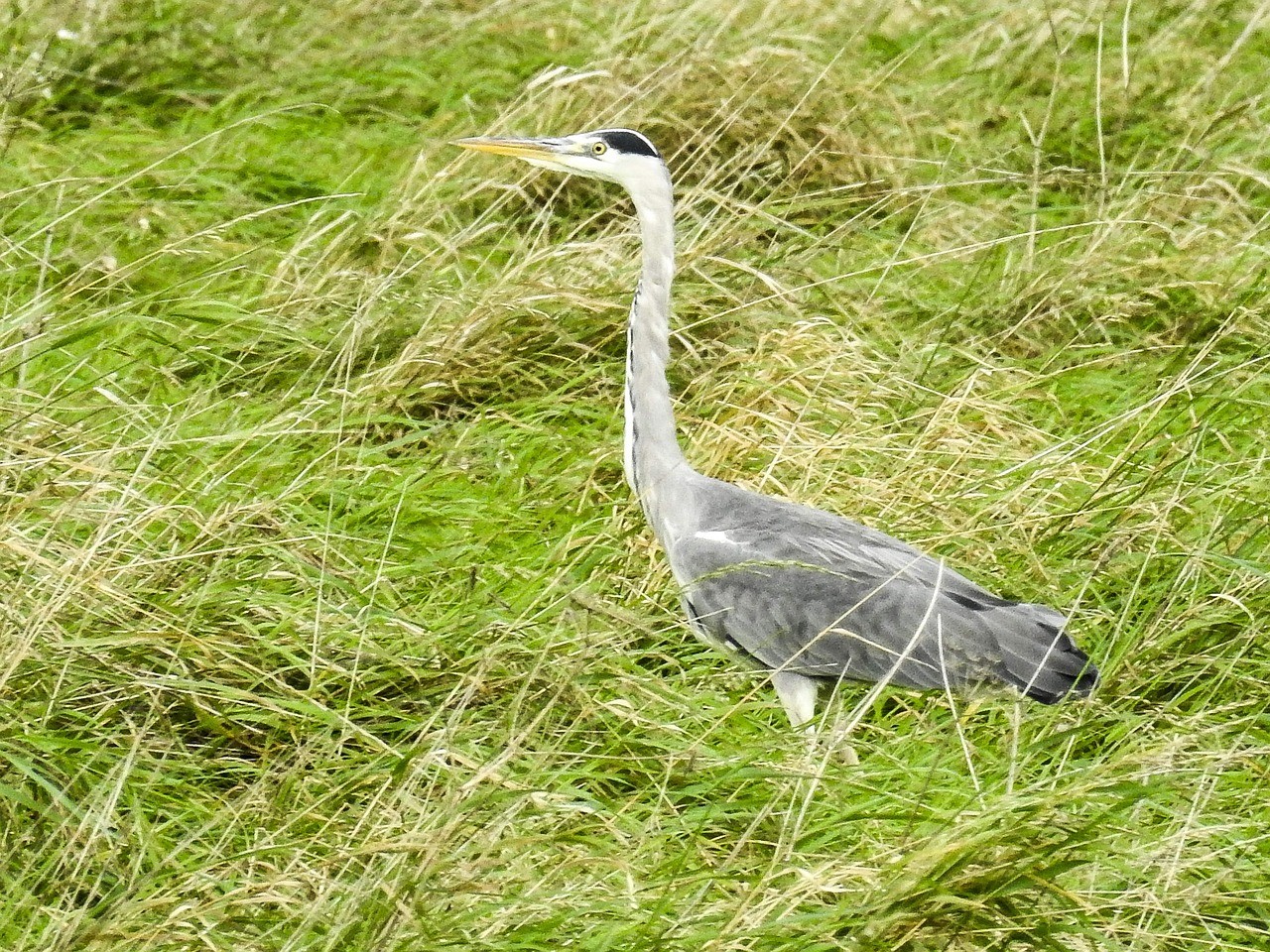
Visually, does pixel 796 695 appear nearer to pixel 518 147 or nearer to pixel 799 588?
pixel 799 588

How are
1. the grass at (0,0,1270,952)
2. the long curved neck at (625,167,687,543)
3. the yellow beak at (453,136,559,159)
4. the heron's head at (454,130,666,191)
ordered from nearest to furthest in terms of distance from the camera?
the grass at (0,0,1270,952) → the long curved neck at (625,167,687,543) → the heron's head at (454,130,666,191) → the yellow beak at (453,136,559,159)

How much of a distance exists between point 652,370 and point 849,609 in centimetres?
80

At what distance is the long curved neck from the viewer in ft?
14.4

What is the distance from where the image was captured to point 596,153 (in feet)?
15.3

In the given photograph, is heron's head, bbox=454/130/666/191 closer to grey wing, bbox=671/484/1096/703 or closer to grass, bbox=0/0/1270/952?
grass, bbox=0/0/1270/952

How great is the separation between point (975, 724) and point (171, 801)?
64.2 inches

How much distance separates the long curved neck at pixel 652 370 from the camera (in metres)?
4.38

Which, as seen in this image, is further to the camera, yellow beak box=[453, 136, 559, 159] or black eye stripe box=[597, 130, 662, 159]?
yellow beak box=[453, 136, 559, 159]

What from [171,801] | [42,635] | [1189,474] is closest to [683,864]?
[171,801]

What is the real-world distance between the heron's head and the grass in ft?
1.93

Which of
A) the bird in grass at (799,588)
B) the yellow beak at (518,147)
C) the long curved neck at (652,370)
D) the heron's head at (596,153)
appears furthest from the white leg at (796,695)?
the yellow beak at (518,147)

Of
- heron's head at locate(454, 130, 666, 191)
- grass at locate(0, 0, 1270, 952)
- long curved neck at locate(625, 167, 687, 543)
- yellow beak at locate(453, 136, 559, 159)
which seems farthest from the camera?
yellow beak at locate(453, 136, 559, 159)

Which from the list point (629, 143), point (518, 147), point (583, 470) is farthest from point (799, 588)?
point (518, 147)

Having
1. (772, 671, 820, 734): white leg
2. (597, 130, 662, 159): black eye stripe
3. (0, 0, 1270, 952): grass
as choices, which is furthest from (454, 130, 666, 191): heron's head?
(772, 671, 820, 734): white leg
